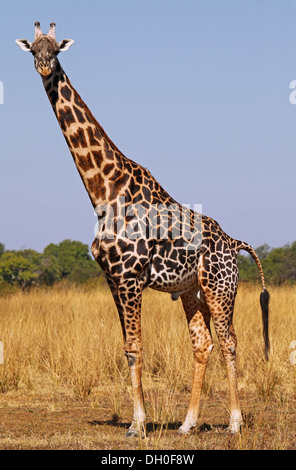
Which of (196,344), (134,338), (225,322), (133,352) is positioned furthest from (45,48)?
(196,344)

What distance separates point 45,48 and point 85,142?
87 centimetres

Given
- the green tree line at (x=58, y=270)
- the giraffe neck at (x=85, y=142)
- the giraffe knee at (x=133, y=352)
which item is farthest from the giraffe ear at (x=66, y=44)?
the green tree line at (x=58, y=270)

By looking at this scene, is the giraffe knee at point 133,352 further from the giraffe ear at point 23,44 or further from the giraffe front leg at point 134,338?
the giraffe ear at point 23,44

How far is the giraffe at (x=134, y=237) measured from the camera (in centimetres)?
585

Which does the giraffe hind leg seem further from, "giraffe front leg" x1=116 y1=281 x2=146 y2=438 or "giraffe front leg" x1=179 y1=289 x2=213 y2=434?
"giraffe front leg" x1=116 y1=281 x2=146 y2=438

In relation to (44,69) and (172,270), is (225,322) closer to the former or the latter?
(172,270)

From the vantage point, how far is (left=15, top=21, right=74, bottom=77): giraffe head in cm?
584

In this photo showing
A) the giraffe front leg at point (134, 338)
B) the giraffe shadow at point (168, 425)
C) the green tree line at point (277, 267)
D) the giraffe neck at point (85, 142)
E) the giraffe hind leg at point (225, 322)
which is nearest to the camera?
the giraffe front leg at point (134, 338)

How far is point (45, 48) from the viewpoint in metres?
5.84

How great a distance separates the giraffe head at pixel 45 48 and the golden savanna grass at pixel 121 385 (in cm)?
317

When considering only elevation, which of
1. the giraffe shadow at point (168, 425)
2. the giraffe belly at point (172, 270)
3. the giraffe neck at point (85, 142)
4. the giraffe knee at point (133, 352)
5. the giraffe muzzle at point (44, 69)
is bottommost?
the giraffe shadow at point (168, 425)
